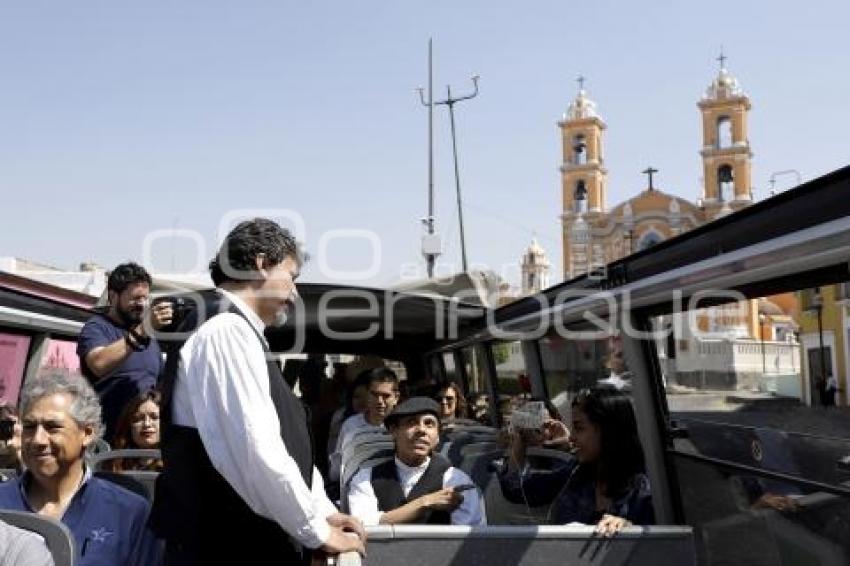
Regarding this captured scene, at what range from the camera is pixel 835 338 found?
2.57m

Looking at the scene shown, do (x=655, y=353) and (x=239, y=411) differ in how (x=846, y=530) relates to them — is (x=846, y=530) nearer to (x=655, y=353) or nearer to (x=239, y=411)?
(x=655, y=353)

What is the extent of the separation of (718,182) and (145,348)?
74222mm

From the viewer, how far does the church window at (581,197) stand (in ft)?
258

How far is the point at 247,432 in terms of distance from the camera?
2201mm

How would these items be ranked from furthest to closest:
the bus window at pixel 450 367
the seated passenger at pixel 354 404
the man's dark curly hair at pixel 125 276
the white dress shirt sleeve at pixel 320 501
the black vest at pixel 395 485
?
the bus window at pixel 450 367 → the seated passenger at pixel 354 404 → the man's dark curly hair at pixel 125 276 → the black vest at pixel 395 485 → the white dress shirt sleeve at pixel 320 501

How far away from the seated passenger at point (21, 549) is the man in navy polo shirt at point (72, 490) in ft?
1.19

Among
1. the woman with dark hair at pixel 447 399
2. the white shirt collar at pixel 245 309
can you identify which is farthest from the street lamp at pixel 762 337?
the woman with dark hair at pixel 447 399

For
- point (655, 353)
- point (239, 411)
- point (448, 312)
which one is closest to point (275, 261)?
point (239, 411)

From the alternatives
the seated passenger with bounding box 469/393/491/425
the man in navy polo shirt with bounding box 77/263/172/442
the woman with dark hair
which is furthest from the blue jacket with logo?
the seated passenger with bounding box 469/393/491/425

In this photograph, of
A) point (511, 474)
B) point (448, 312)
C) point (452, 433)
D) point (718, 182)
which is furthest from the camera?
point (718, 182)

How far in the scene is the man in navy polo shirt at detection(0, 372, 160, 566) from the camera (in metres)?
2.55

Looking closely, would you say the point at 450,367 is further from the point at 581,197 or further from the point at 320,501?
the point at 581,197

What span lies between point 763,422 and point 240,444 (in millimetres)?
1776

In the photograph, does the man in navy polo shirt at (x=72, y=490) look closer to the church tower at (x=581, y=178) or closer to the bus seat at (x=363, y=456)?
the bus seat at (x=363, y=456)
